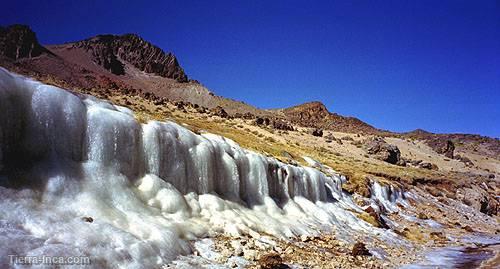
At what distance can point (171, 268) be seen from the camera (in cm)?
895

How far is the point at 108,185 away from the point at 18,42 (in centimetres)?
8929

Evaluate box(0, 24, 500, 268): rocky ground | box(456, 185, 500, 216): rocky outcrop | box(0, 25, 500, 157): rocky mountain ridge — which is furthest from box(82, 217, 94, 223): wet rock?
box(0, 25, 500, 157): rocky mountain ridge

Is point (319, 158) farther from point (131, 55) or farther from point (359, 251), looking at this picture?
point (131, 55)

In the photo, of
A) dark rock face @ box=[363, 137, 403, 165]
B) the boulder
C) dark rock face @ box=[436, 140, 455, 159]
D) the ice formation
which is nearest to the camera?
the ice formation

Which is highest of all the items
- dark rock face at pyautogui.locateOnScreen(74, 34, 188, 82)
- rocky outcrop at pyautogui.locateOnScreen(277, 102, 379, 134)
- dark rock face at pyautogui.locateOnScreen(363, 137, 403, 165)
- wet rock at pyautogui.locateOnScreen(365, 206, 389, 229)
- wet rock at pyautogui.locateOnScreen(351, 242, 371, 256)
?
dark rock face at pyautogui.locateOnScreen(74, 34, 188, 82)

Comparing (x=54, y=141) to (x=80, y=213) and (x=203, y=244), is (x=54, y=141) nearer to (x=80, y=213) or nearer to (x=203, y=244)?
(x=80, y=213)

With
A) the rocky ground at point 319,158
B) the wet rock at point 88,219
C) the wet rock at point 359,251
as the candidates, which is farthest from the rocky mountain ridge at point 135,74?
the wet rock at point 88,219

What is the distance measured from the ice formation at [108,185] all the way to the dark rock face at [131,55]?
10376 cm

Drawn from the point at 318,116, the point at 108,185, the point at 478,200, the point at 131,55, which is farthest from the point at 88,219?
the point at 318,116

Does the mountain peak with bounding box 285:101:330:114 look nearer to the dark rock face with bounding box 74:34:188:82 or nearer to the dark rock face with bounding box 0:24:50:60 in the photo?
the dark rock face with bounding box 74:34:188:82

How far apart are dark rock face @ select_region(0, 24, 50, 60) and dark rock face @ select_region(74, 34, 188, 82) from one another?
23.3m

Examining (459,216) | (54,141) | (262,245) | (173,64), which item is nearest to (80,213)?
(54,141)

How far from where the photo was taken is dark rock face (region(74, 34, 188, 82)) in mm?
112812

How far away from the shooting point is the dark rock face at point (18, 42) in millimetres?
82438
